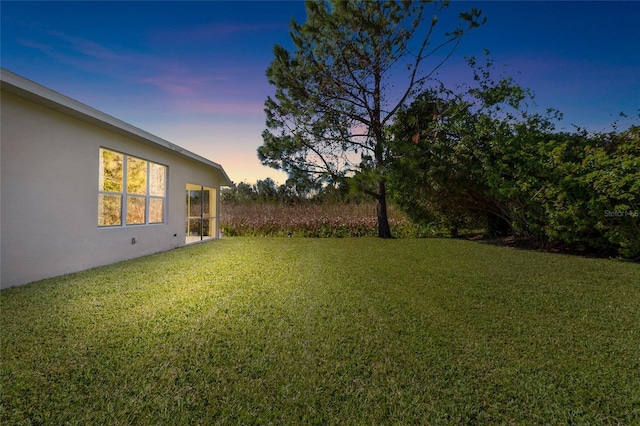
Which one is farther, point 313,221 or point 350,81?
point 313,221

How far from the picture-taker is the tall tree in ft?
28.8

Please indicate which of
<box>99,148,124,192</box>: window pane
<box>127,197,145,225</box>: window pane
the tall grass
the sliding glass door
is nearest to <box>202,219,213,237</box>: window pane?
the sliding glass door

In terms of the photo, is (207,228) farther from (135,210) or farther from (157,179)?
(135,210)

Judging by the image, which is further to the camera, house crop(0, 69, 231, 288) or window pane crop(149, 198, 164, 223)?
window pane crop(149, 198, 164, 223)

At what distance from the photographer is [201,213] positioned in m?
10.2

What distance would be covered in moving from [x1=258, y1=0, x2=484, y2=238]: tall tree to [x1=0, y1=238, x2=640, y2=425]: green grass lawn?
6.49 m

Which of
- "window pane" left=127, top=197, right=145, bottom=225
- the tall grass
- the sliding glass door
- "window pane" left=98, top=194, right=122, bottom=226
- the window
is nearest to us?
"window pane" left=98, top=194, right=122, bottom=226

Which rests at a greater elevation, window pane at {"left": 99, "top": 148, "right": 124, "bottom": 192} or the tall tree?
the tall tree

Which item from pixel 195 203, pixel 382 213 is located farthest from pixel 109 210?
pixel 382 213

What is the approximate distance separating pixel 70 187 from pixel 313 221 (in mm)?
8153

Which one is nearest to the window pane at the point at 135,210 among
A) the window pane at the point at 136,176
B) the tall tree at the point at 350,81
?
the window pane at the point at 136,176

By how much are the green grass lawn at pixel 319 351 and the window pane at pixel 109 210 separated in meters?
1.63

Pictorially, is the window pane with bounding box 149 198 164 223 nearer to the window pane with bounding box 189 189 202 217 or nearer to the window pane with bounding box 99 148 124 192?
the window pane with bounding box 99 148 124 192

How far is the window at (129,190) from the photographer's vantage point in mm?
5590
